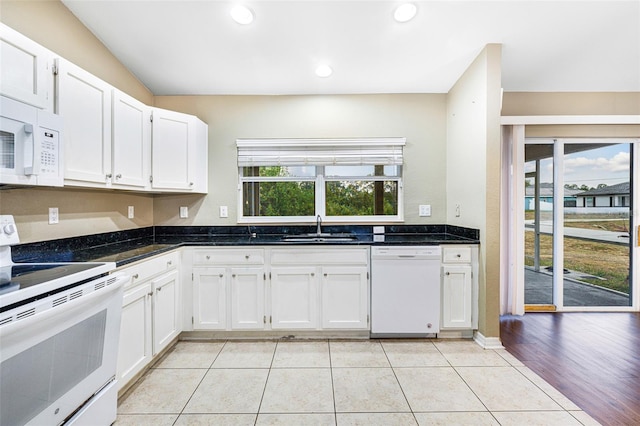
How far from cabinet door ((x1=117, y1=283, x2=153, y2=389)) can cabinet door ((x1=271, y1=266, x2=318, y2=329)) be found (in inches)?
37.8

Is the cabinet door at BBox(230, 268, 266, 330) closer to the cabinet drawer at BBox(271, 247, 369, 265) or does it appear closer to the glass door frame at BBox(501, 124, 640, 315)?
the cabinet drawer at BBox(271, 247, 369, 265)

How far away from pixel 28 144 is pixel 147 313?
1252mm

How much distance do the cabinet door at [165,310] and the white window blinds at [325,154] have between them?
141 cm

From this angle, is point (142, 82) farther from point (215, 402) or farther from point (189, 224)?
point (215, 402)

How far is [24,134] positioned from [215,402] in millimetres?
1759

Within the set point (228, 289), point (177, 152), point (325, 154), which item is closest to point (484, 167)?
point (325, 154)

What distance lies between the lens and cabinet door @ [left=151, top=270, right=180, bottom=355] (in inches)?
81.7

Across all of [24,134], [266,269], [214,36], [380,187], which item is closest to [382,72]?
[380,187]

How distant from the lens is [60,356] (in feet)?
3.87

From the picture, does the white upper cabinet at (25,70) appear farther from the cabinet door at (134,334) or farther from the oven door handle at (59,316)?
the cabinet door at (134,334)

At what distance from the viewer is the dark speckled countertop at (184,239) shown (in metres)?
1.77

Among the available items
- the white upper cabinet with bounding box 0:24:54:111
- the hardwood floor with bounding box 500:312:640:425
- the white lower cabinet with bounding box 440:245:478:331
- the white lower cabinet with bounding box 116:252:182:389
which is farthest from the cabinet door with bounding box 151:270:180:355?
the hardwood floor with bounding box 500:312:640:425

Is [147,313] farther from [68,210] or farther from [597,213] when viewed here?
[597,213]

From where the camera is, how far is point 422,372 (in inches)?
79.7
